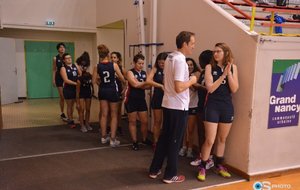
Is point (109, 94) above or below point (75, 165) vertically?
above

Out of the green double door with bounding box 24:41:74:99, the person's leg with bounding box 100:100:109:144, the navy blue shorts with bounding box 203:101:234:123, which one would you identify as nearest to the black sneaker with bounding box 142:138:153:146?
the person's leg with bounding box 100:100:109:144

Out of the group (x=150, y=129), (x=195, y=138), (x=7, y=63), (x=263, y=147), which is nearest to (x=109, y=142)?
(x=150, y=129)

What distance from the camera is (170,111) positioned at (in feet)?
9.30

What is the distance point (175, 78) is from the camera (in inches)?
107

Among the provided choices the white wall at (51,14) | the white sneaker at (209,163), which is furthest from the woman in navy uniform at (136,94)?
the white wall at (51,14)

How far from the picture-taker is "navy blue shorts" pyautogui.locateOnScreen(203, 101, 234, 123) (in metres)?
3.04

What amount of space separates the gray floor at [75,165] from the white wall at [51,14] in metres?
4.13

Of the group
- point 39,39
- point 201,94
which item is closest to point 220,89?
point 201,94

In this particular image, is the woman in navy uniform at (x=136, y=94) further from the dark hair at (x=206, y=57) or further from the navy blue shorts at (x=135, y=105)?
the dark hair at (x=206, y=57)

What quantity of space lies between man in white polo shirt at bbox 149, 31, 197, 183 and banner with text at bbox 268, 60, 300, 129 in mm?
969

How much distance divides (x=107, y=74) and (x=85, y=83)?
967 mm

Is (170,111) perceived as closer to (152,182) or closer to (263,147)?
(152,182)

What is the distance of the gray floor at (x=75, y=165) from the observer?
298 centimetres

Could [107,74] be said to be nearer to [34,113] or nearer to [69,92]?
[69,92]
